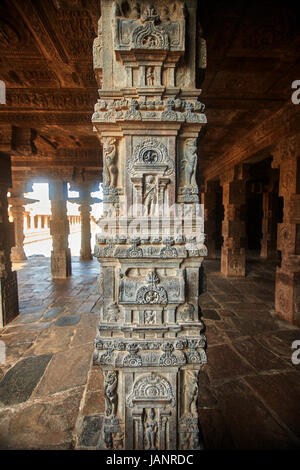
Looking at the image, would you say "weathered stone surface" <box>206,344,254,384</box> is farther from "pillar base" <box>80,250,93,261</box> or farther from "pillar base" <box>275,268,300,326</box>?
"pillar base" <box>80,250,93,261</box>

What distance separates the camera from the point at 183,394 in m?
1.65

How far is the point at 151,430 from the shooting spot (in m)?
1.60

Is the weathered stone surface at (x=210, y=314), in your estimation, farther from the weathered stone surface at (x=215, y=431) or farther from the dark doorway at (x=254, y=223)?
the dark doorway at (x=254, y=223)

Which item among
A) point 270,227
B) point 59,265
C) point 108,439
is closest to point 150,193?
point 108,439

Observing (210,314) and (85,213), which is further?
(85,213)

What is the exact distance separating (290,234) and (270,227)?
6574 millimetres

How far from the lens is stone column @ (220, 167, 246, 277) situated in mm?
6930

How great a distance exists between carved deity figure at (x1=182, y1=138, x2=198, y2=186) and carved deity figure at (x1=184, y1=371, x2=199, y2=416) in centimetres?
147

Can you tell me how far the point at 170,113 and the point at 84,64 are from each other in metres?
2.14

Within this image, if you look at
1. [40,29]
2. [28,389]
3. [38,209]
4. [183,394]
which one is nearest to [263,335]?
[183,394]

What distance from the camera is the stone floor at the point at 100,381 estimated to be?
196 cm

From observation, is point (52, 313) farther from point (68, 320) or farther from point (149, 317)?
point (149, 317)

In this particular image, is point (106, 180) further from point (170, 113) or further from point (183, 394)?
point (183, 394)

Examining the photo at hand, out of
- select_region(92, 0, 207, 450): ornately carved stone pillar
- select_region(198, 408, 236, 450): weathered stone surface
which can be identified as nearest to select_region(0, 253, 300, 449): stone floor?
select_region(198, 408, 236, 450): weathered stone surface
